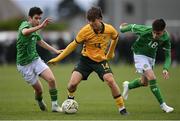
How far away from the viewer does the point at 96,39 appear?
1459 cm

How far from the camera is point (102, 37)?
14.6 meters

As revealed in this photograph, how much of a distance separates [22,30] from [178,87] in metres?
9.91

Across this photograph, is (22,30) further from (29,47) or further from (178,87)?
(178,87)

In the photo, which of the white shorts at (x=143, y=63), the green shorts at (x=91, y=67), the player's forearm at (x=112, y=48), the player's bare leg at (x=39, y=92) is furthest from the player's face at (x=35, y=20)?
the white shorts at (x=143, y=63)

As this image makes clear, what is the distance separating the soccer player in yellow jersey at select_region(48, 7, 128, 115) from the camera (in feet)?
47.4

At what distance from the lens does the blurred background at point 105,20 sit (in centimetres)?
4361

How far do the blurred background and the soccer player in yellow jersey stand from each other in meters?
15.9

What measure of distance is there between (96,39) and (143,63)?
1.56m

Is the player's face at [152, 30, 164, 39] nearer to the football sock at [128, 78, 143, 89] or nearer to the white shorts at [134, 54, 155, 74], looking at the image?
the white shorts at [134, 54, 155, 74]

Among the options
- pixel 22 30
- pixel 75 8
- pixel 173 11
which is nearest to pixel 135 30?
pixel 22 30

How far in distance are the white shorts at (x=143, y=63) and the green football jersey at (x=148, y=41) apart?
9 centimetres

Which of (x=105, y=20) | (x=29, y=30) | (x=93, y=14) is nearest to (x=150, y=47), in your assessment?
(x=93, y=14)

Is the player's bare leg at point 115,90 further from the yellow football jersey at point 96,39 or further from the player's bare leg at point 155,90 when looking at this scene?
the player's bare leg at point 155,90

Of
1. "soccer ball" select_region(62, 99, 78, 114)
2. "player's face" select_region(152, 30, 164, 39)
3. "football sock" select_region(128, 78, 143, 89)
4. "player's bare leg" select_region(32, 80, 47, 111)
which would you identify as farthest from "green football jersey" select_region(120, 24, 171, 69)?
"player's bare leg" select_region(32, 80, 47, 111)
